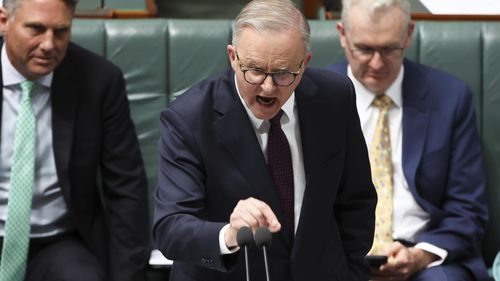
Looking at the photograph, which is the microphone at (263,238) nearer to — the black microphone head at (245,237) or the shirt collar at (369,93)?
the black microphone head at (245,237)

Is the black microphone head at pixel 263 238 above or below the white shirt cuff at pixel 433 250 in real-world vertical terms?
above

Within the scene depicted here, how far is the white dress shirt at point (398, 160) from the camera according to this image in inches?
135

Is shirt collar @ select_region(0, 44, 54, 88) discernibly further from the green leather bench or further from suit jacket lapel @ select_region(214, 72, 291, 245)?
suit jacket lapel @ select_region(214, 72, 291, 245)

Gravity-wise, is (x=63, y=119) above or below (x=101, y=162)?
above

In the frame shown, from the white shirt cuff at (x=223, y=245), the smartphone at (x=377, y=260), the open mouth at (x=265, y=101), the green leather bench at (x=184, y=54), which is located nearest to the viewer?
the white shirt cuff at (x=223, y=245)

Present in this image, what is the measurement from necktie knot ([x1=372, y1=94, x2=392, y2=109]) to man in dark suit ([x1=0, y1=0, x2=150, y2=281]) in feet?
2.61

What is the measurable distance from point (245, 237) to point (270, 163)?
0.48m

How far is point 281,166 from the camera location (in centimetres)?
241

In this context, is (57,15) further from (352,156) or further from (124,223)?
(352,156)

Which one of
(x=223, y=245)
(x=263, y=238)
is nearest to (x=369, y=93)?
(x=223, y=245)

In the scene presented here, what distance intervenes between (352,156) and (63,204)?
116 centimetres

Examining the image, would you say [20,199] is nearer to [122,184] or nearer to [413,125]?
[122,184]

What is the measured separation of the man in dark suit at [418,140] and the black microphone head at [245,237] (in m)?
1.50

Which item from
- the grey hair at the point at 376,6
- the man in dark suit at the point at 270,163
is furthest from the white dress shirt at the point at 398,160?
the man in dark suit at the point at 270,163
